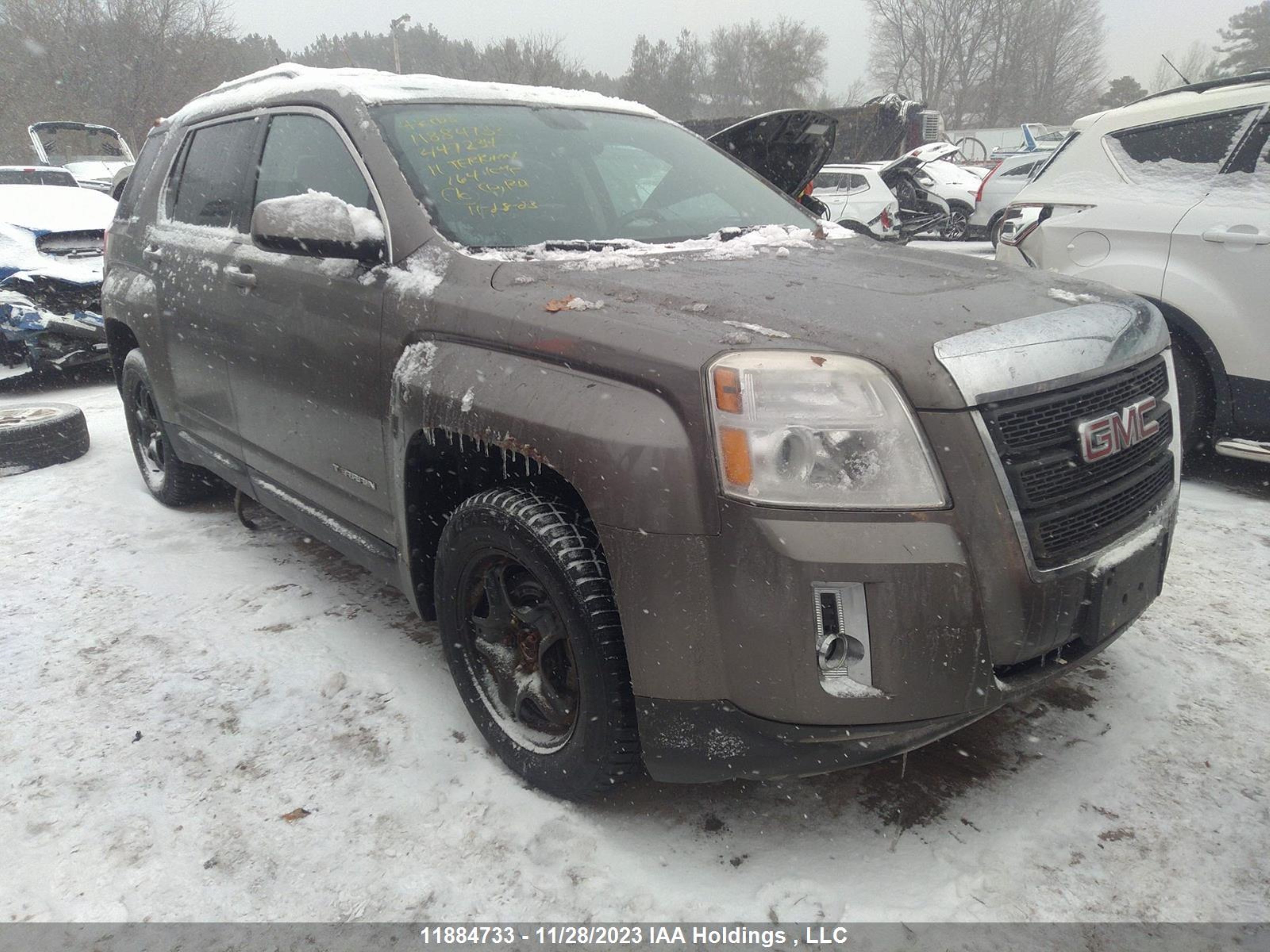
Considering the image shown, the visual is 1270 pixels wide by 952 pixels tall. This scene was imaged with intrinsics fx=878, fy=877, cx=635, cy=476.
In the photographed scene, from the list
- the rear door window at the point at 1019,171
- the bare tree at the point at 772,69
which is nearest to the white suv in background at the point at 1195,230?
the rear door window at the point at 1019,171

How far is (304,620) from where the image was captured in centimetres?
322

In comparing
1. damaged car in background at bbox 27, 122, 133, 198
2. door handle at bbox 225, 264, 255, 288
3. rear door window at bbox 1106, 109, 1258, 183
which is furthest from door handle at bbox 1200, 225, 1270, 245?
damaged car in background at bbox 27, 122, 133, 198

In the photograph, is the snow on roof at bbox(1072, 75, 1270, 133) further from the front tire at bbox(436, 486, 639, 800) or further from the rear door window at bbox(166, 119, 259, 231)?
the rear door window at bbox(166, 119, 259, 231)

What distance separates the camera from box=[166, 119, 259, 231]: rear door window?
3336mm

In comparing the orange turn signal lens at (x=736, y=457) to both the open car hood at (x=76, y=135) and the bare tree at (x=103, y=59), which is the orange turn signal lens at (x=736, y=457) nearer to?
the open car hood at (x=76, y=135)

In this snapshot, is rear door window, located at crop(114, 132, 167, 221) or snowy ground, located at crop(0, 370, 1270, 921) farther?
rear door window, located at crop(114, 132, 167, 221)

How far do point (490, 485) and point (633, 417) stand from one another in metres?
0.72

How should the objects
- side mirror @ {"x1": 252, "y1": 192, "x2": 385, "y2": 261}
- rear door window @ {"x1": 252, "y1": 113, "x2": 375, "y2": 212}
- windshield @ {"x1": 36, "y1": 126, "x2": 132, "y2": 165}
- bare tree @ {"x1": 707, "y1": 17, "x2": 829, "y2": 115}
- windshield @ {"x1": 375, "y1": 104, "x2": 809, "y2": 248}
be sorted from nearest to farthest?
side mirror @ {"x1": 252, "y1": 192, "x2": 385, "y2": 261} → windshield @ {"x1": 375, "y1": 104, "x2": 809, "y2": 248} → rear door window @ {"x1": 252, "y1": 113, "x2": 375, "y2": 212} → windshield @ {"x1": 36, "y1": 126, "x2": 132, "y2": 165} → bare tree @ {"x1": 707, "y1": 17, "x2": 829, "y2": 115}

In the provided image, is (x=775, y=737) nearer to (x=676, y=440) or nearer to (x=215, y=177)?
(x=676, y=440)

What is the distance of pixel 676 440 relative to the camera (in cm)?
172

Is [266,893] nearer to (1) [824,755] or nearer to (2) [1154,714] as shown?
(1) [824,755]

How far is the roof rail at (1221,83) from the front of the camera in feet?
13.4

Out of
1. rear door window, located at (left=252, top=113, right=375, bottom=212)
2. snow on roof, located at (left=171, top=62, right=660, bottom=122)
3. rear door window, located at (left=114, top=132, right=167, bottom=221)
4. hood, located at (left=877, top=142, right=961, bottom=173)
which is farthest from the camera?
hood, located at (left=877, top=142, right=961, bottom=173)

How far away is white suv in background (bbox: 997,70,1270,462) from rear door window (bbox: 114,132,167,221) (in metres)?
4.44
